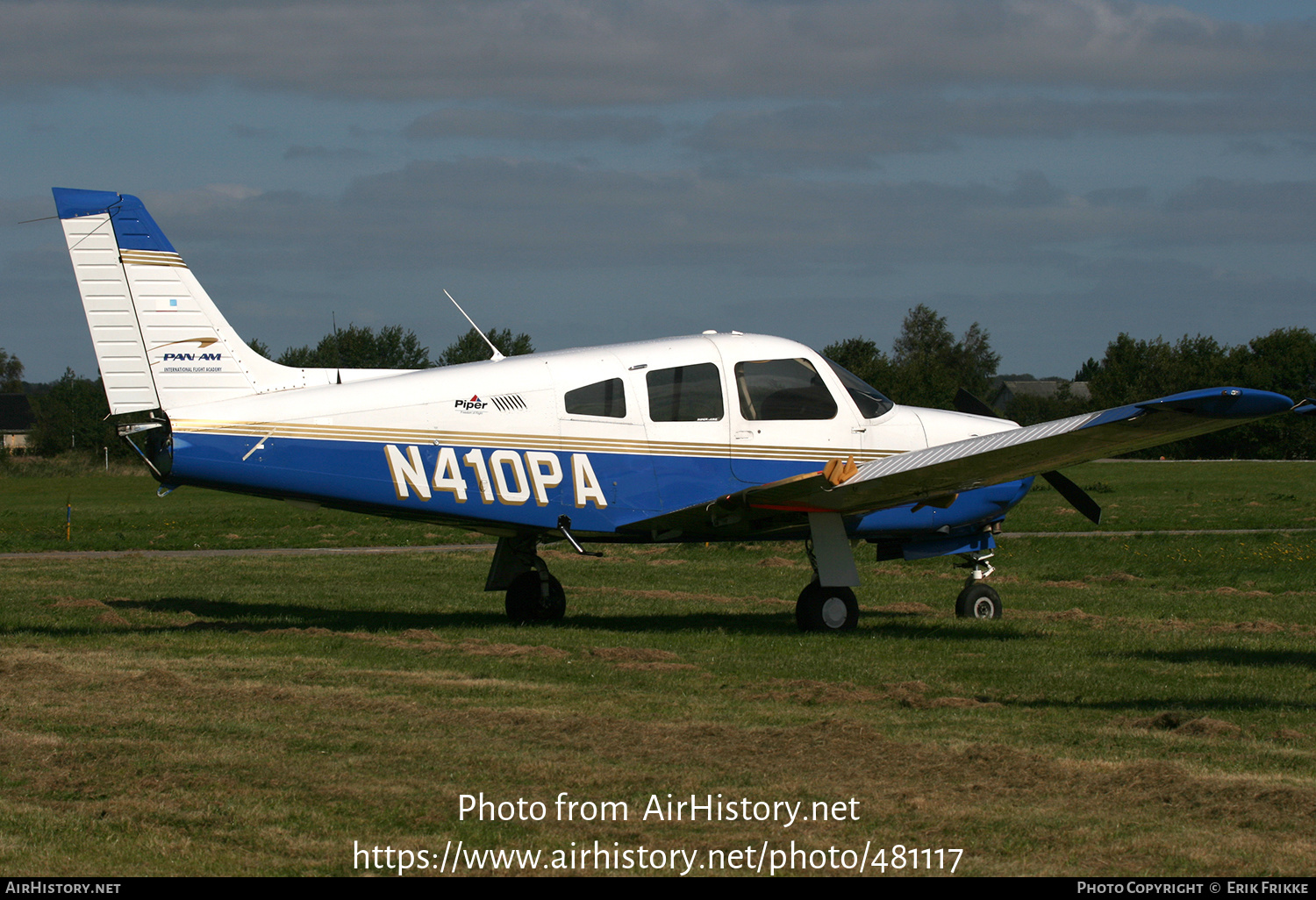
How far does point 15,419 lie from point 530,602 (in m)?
124

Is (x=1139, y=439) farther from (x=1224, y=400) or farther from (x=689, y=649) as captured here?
(x=689, y=649)

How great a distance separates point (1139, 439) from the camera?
1130 centimetres

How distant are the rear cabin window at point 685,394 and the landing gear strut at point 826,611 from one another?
5.94 ft

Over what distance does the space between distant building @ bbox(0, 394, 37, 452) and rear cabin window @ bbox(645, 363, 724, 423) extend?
110 m

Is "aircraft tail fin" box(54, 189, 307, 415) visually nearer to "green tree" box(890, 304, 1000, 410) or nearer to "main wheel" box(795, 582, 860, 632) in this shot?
"main wheel" box(795, 582, 860, 632)

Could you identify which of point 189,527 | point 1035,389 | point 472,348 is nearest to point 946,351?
point 1035,389

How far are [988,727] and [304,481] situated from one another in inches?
266

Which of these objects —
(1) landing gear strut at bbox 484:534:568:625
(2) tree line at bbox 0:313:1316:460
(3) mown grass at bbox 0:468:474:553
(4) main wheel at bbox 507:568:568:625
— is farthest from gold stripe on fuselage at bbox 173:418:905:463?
(2) tree line at bbox 0:313:1316:460

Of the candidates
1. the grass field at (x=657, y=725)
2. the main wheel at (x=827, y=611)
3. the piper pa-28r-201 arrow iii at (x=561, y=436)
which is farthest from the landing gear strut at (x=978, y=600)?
the main wheel at (x=827, y=611)

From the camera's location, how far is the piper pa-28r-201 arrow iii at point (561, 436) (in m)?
11.9

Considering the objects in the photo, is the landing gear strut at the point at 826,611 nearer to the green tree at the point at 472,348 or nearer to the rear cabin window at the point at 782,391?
the rear cabin window at the point at 782,391

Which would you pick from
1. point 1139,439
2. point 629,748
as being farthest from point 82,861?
point 1139,439

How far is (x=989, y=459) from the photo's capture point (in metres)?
11.8

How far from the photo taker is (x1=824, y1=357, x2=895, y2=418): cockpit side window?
547 inches
